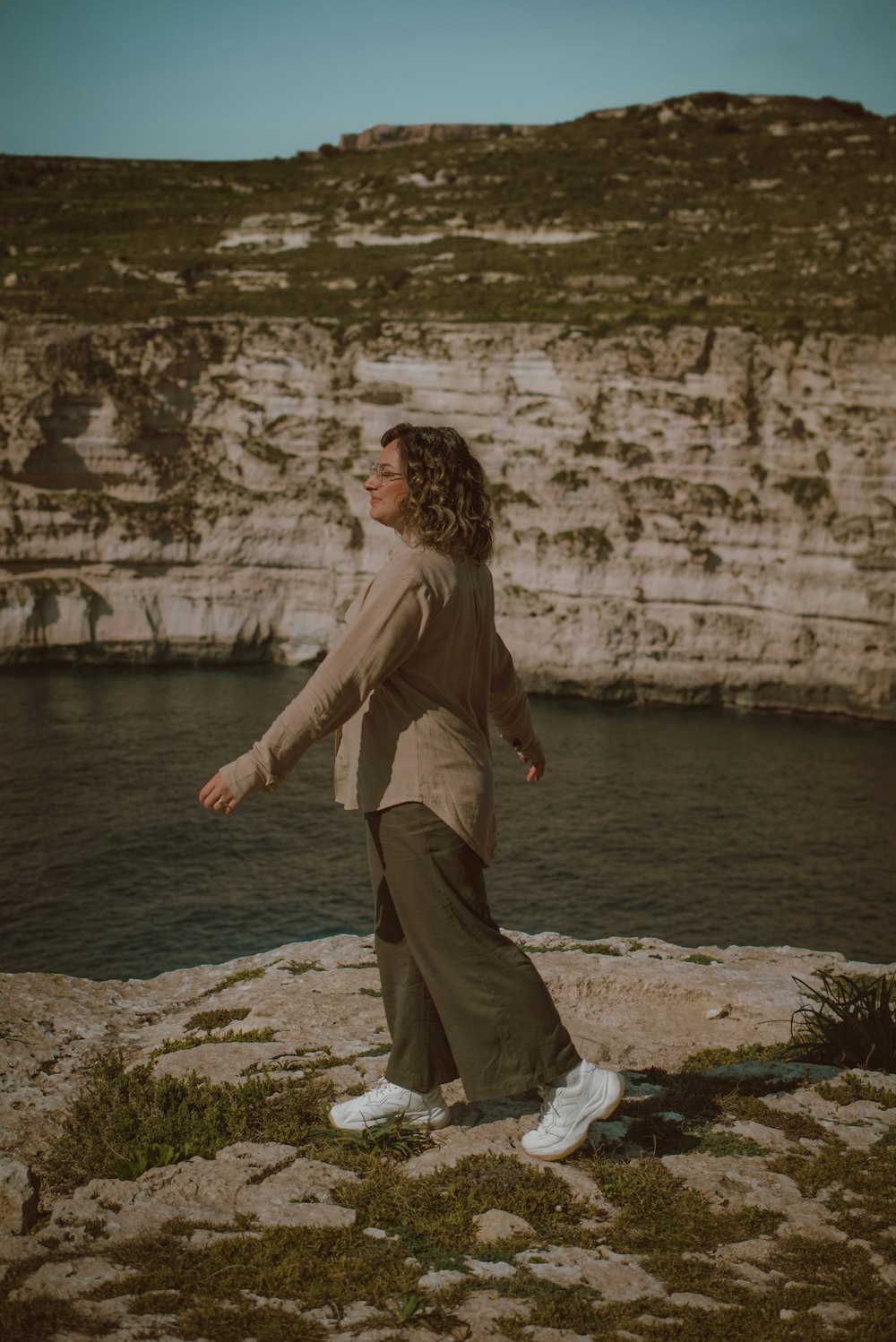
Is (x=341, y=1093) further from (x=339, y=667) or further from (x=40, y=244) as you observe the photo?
(x=40, y=244)

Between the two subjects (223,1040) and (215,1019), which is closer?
(223,1040)

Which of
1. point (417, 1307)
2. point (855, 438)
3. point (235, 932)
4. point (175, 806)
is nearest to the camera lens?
point (417, 1307)

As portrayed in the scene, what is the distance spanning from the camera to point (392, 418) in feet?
143

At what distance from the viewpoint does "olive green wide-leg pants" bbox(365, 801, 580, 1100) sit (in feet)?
17.3

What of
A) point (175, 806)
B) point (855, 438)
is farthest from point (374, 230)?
point (175, 806)

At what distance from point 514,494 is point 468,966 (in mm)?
36662

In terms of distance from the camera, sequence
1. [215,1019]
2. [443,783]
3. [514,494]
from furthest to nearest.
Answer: [514,494] < [215,1019] < [443,783]

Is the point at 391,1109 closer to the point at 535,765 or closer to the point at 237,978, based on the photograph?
the point at 535,765

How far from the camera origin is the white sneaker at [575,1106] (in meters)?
5.38

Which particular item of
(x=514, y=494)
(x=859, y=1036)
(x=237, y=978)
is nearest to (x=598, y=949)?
(x=237, y=978)

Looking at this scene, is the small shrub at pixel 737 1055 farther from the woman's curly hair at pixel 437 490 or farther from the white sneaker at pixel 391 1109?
the woman's curly hair at pixel 437 490

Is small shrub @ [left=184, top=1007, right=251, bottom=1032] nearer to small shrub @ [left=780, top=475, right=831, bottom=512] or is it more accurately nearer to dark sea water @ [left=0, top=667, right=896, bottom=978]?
dark sea water @ [left=0, top=667, right=896, bottom=978]

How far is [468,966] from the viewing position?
17.4 ft

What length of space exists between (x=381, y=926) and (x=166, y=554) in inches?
1517
